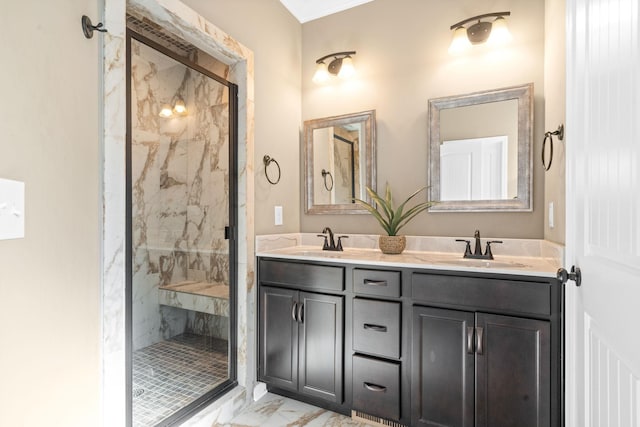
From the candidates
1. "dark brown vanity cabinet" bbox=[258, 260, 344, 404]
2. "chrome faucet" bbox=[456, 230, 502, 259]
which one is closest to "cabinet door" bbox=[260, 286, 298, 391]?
"dark brown vanity cabinet" bbox=[258, 260, 344, 404]

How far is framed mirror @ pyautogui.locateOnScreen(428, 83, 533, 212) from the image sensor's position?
1905mm

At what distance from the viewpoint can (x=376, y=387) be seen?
1711 mm

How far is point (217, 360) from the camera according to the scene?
2.31 m

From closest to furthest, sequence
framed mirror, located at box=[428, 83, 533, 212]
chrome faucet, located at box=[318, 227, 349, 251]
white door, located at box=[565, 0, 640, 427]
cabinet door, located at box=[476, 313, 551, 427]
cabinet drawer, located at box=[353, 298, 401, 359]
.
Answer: white door, located at box=[565, 0, 640, 427] → cabinet door, located at box=[476, 313, 551, 427] → cabinet drawer, located at box=[353, 298, 401, 359] → framed mirror, located at box=[428, 83, 533, 212] → chrome faucet, located at box=[318, 227, 349, 251]

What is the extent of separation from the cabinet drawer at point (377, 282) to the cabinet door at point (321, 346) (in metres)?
0.16

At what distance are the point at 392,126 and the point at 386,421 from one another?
182 centimetres

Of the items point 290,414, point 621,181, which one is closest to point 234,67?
point 621,181

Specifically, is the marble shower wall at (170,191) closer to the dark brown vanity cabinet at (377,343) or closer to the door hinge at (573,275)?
the dark brown vanity cabinet at (377,343)

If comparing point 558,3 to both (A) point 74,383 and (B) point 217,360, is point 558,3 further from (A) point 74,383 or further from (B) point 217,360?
(B) point 217,360

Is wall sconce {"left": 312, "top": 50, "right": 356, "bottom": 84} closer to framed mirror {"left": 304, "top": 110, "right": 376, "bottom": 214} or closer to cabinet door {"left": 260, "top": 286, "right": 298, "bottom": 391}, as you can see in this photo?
framed mirror {"left": 304, "top": 110, "right": 376, "bottom": 214}

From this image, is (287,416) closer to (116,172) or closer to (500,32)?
(116,172)

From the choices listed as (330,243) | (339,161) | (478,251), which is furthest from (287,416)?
(339,161)

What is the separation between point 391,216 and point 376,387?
0.99 meters

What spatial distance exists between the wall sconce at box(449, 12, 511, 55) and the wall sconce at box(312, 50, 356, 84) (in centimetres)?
70
